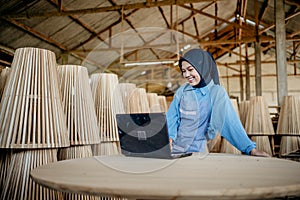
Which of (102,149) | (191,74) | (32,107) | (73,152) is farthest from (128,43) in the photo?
(32,107)

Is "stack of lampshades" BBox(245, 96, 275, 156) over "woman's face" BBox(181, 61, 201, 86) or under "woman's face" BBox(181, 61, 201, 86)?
under

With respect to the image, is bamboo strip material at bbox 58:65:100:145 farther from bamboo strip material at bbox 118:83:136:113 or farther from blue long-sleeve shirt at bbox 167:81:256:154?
bamboo strip material at bbox 118:83:136:113

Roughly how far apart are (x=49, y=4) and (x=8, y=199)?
6777mm

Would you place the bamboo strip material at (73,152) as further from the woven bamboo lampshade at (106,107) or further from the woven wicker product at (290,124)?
the woven wicker product at (290,124)

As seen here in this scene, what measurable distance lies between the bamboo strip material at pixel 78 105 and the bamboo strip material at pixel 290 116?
3.20m

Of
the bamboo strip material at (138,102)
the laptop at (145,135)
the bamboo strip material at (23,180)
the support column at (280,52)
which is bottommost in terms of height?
the bamboo strip material at (23,180)

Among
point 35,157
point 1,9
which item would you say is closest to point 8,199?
point 35,157

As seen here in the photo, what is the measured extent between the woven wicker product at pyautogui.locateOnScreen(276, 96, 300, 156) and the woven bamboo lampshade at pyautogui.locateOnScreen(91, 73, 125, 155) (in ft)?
9.11

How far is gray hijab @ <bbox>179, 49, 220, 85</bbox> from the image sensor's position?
198 centimetres

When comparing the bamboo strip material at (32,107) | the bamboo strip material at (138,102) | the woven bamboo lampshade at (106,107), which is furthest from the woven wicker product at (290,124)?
the bamboo strip material at (32,107)

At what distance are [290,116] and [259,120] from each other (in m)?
0.54

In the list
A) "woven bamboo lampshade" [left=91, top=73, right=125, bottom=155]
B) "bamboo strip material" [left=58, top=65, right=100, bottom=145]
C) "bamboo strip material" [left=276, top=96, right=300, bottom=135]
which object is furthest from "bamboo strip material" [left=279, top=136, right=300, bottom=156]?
"bamboo strip material" [left=58, top=65, right=100, bottom=145]

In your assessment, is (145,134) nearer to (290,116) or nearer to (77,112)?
(77,112)

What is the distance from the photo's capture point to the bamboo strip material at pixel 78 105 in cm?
222
